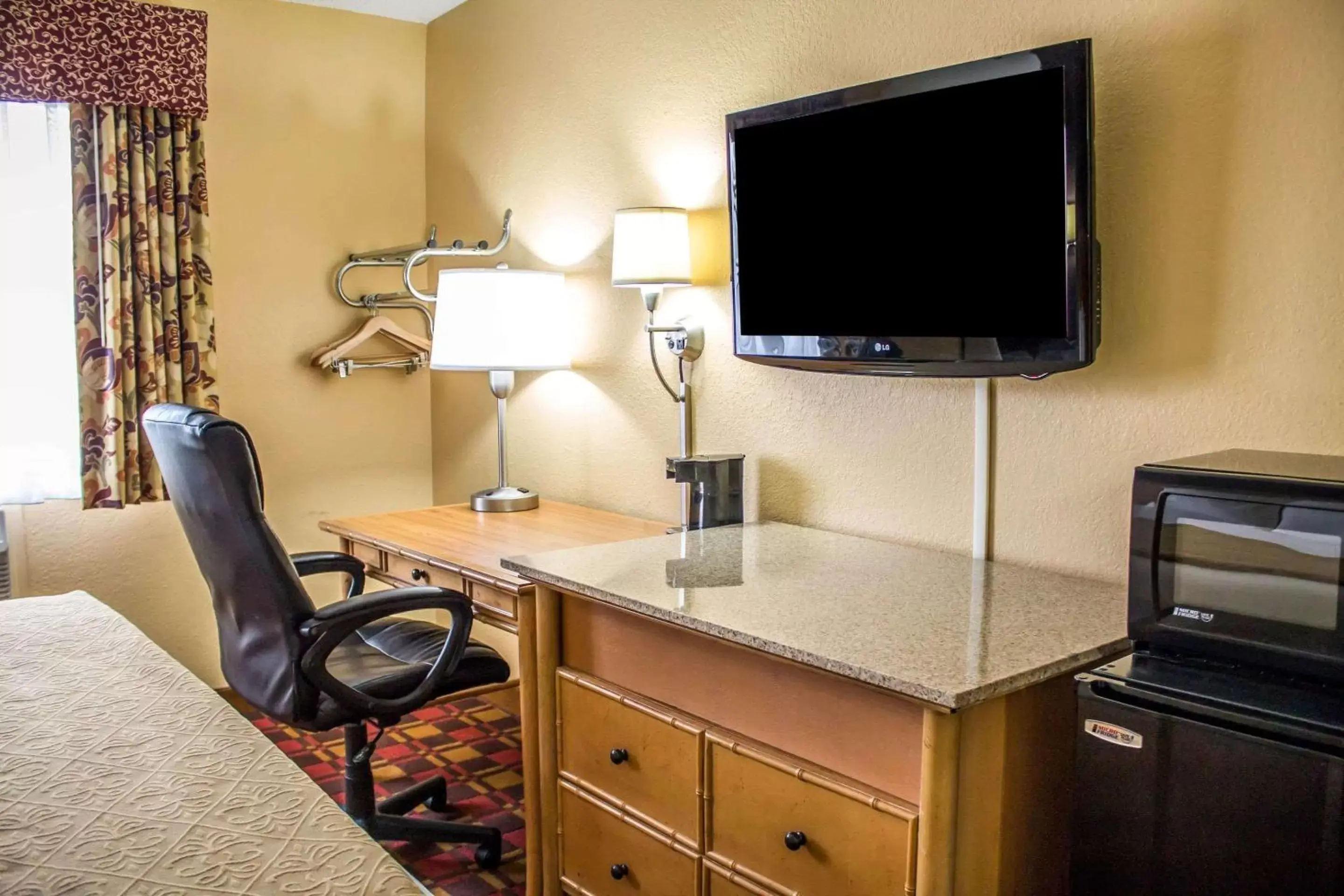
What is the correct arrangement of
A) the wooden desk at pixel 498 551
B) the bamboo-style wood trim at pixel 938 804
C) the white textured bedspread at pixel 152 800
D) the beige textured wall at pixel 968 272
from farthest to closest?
the wooden desk at pixel 498 551
the beige textured wall at pixel 968 272
the bamboo-style wood trim at pixel 938 804
the white textured bedspread at pixel 152 800

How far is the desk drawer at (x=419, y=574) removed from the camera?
2.55 m

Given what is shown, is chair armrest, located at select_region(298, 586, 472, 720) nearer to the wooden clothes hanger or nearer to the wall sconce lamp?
the wall sconce lamp

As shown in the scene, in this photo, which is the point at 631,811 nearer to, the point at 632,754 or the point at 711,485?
the point at 632,754

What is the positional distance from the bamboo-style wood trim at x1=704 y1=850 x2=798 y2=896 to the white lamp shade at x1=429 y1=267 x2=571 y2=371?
5.30 feet

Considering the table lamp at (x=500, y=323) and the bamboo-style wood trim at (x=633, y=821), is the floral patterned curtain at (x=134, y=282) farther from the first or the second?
the bamboo-style wood trim at (x=633, y=821)

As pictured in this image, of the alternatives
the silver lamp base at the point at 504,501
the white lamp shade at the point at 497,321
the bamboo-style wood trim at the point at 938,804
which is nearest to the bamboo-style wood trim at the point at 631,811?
the bamboo-style wood trim at the point at 938,804

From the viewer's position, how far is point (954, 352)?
195cm

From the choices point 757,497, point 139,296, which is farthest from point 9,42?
point 757,497

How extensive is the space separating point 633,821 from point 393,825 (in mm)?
893

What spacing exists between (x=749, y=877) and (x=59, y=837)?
38.6 inches

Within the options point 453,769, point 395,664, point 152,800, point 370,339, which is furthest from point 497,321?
point 152,800

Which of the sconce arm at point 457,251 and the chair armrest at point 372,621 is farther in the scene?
the sconce arm at point 457,251

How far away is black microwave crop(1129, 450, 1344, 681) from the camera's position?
1.28 m

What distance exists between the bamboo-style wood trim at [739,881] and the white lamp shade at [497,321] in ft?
5.30
